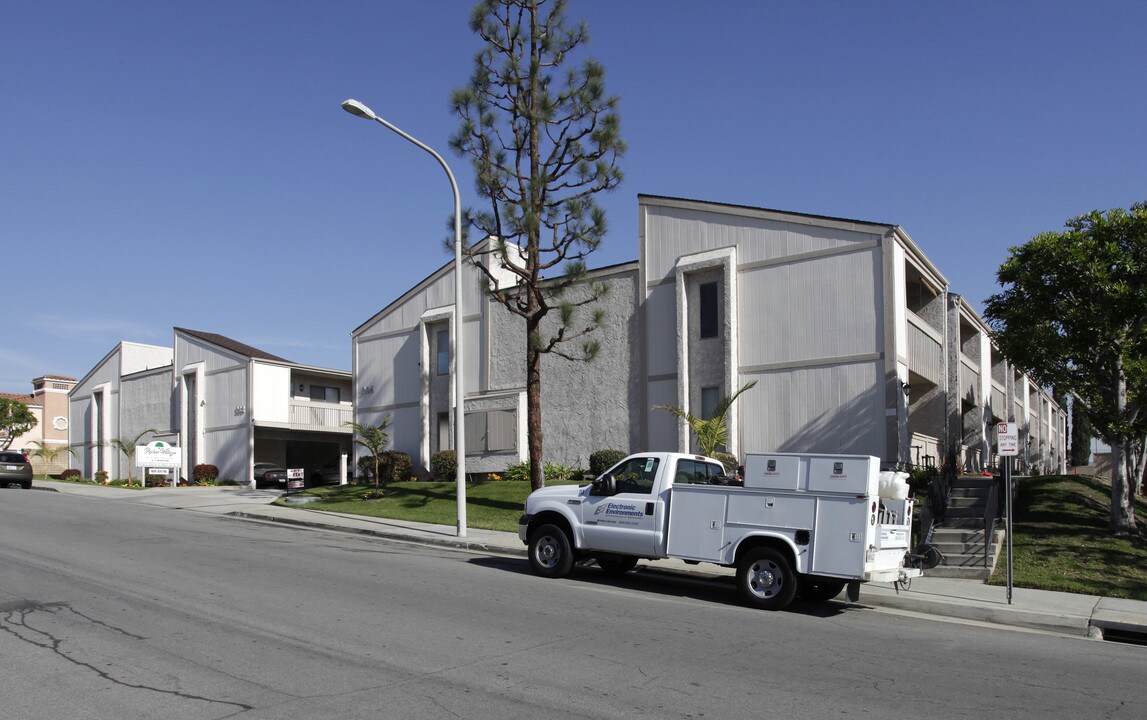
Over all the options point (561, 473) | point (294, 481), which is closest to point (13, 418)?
point (294, 481)

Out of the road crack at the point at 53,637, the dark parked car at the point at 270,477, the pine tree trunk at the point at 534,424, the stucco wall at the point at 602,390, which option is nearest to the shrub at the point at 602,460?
the stucco wall at the point at 602,390

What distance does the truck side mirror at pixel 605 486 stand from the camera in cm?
1288

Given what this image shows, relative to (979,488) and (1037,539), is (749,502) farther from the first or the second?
(979,488)

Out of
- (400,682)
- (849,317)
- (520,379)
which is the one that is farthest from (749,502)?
(520,379)

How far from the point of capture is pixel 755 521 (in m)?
11.4

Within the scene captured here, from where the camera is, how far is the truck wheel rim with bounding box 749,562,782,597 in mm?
11328

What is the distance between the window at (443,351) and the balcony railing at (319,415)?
9.72m

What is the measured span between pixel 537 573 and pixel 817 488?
4.53m

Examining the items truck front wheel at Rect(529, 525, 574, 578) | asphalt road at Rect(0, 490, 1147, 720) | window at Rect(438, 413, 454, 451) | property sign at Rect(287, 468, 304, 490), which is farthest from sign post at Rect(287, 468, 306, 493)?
truck front wheel at Rect(529, 525, 574, 578)

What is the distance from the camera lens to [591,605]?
1105 centimetres

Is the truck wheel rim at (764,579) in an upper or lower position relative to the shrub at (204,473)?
upper

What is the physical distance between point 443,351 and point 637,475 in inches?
824

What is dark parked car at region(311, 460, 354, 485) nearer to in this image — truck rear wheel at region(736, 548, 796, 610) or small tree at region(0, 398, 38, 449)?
small tree at region(0, 398, 38, 449)

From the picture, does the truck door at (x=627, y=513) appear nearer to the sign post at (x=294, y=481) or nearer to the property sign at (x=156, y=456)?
the sign post at (x=294, y=481)
